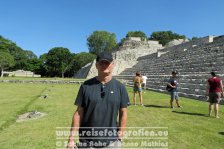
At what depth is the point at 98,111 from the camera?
329 centimetres

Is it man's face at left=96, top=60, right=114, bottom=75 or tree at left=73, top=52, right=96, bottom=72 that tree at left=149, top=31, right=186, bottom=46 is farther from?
man's face at left=96, top=60, right=114, bottom=75

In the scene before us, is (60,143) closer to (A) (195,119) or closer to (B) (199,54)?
(A) (195,119)

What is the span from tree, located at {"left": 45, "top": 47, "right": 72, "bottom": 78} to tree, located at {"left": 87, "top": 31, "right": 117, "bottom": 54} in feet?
58.2

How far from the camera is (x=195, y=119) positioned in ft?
30.3

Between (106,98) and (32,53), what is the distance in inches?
4571

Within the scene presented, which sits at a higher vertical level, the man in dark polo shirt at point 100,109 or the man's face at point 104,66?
the man's face at point 104,66

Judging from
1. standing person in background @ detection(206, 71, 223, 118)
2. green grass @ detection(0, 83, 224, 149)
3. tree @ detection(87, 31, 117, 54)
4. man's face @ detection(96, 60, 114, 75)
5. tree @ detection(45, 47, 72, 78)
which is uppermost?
tree @ detection(87, 31, 117, 54)

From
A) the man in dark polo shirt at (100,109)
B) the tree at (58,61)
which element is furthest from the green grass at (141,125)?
the tree at (58,61)

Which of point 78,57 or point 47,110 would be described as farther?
point 78,57

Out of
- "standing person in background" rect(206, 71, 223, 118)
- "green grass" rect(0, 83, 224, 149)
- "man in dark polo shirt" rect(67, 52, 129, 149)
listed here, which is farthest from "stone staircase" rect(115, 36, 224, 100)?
"man in dark polo shirt" rect(67, 52, 129, 149)

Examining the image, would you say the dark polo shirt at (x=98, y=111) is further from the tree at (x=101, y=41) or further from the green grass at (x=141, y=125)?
the tree at (x=101, y=41)

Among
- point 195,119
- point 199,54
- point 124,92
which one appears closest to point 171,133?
point 195,119

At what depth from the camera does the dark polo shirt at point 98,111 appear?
10.7 ft

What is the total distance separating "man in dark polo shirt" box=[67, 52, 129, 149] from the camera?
328cm
